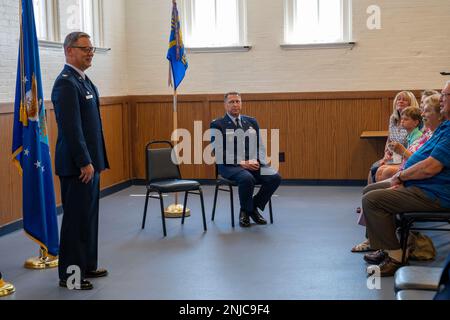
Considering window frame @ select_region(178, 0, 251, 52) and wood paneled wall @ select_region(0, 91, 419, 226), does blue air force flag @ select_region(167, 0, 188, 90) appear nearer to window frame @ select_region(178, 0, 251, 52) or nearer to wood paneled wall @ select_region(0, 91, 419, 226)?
wood paneled wall @ select_region(0, 91, 419, 226)

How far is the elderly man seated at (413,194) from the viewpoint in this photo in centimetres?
432

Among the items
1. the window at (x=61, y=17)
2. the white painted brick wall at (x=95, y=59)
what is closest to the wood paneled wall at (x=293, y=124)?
the white painted brick wall at (x=95, y=59)

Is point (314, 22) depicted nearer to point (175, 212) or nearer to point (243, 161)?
point (243, 161)

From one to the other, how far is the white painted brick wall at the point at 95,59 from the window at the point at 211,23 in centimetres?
86

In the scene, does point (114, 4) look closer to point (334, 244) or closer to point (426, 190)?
point (334, 244)

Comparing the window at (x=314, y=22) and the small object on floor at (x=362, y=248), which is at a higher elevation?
the window at (x=314, y=22)

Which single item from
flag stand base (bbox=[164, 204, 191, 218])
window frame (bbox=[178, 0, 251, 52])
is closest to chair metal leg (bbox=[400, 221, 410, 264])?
flag stand base (bbox=[164, 204, 191, 218])

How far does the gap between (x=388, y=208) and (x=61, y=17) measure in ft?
14.2

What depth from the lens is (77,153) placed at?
167 inches

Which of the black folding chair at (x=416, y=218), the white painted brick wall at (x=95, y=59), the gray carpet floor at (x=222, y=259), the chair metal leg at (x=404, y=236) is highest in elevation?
the white painted brick wall at (x=95, y=59)

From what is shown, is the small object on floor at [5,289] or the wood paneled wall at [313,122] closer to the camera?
the small object on floor at [5,289]

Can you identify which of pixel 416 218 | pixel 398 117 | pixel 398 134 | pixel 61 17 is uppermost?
pixel 61 17

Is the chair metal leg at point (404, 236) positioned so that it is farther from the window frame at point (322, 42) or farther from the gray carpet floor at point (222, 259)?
the window frame at point (322, 42)

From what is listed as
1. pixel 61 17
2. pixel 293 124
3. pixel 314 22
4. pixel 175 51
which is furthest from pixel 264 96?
pixel 61 17
